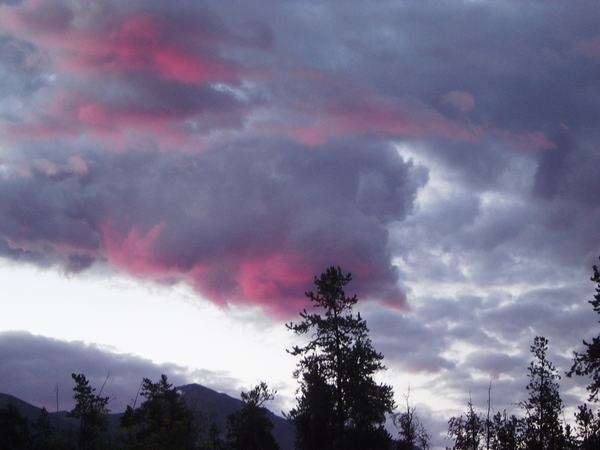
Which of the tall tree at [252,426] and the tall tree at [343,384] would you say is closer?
the tall tree at [343,384]

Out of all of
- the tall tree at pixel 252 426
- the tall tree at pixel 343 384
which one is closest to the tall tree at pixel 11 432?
the tall tree at pixel 252 426

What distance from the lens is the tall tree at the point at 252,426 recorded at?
65875mm

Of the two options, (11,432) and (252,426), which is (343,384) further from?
(11,432)

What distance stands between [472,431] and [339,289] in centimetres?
2336

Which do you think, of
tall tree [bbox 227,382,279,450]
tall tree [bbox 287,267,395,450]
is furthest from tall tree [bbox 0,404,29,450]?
tall tree [bbox 287,267,395,450]

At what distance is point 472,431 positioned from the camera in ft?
194

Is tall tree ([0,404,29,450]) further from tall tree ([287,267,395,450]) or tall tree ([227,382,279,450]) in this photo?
tall tree ([287,267,395,450])

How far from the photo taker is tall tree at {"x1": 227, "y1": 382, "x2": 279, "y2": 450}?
65.9 meters

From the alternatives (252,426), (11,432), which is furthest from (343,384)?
(11,432)

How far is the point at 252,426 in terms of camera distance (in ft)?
220

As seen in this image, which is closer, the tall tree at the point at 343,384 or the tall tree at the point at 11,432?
the tall tree at the point at 343,384

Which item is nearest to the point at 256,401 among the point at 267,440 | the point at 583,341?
the point at 267,440

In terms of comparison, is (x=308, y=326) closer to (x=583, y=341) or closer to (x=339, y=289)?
(x=339, y=289)

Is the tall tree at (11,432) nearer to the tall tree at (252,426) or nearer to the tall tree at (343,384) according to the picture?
the tall tree at (252,426)
